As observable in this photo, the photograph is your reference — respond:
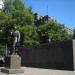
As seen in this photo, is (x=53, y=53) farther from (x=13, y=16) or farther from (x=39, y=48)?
(x=13, y=16)

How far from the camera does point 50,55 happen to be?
81.5ft

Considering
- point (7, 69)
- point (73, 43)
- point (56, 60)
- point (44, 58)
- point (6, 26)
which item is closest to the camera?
point (7, 69)

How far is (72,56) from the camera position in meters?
21.0

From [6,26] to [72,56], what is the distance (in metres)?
13.2

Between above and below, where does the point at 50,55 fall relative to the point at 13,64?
above

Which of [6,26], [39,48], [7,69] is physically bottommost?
[7,69]

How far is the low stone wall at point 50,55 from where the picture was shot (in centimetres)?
2159

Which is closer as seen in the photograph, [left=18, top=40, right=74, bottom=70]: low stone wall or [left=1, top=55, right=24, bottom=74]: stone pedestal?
[left=1, top=55, right=24, bottom=74]: stone pedestal

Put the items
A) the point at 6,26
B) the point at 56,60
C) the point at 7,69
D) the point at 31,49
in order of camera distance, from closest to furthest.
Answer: the point at 7,69
the point at 56,60
the point at 31,49
the point at 6,26

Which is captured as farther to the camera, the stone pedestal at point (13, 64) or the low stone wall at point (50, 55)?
the low stone wall at point (50, 55)

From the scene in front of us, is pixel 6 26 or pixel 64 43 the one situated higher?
pixel 6 26

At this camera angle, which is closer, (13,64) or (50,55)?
(13,64)

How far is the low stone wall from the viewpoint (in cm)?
2159

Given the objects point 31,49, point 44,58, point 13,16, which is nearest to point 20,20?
point 13,16
